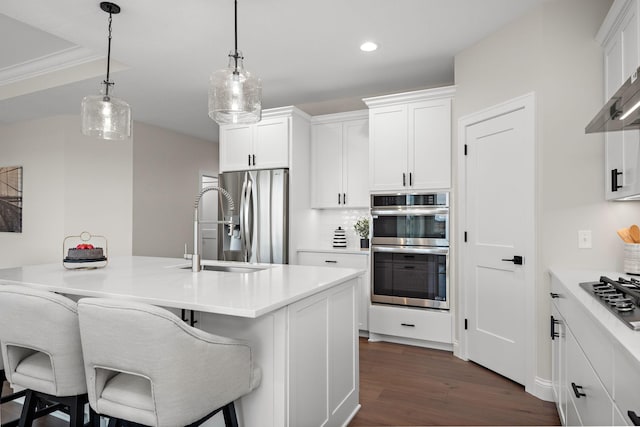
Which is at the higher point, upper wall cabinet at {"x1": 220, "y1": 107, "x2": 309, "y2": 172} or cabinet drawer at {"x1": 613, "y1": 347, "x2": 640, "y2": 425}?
upper wall cabinet at {"x1": 220, "y1": 107, "x2": 309, "y2": 172}

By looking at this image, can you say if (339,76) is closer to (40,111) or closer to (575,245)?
(575,245)

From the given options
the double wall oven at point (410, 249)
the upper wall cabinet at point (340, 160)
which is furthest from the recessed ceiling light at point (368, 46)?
the double wall oven at point (410, 249)

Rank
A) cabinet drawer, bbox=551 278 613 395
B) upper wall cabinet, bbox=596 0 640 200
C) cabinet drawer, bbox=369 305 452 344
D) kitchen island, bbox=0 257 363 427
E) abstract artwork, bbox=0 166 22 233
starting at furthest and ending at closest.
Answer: abstract artwork, bbox=0 166 22 233, cabinet drawer, bbox=369 305 452 344, upper wall cabinet, bbox=596 0 640 200, kitchen island, bbox=0 257 363 427, cabinet drawer, bbox=551 278 613 395

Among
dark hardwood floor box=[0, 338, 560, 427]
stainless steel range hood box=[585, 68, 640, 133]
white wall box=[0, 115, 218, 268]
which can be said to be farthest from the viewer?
white wall box=[0, 115, 218, 268]

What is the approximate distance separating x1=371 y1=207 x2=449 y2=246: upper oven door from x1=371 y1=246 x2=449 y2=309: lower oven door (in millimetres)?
68

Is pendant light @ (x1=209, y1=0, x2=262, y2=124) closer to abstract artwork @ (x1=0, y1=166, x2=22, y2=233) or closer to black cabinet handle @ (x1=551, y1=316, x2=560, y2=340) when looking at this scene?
black cabinet handle @ (x1=551, y1=316, x2=560, y2=340)

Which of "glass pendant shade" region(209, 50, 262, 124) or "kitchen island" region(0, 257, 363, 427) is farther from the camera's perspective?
"glass pendant shade" region(209, 50, 262, 124)

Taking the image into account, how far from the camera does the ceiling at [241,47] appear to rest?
2.64 m

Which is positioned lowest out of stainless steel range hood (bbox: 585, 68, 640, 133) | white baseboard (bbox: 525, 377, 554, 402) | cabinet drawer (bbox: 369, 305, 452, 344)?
white baseboard (bbox: 525, 377, 554, 402)

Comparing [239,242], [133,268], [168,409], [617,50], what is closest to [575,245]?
[617,50]

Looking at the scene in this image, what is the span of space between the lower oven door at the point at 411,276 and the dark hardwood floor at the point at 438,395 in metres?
0.52

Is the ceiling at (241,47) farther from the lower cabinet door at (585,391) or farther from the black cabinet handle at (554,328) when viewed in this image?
the lower cabinet door at (585,391)

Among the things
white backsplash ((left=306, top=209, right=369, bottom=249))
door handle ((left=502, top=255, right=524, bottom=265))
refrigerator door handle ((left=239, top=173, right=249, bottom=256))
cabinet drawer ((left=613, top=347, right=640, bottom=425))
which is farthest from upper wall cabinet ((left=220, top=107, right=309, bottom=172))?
cabinet drawer ((left=613, top=347, right=640, bottom=425))

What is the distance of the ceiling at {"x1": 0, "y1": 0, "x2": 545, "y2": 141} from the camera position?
2641mm
